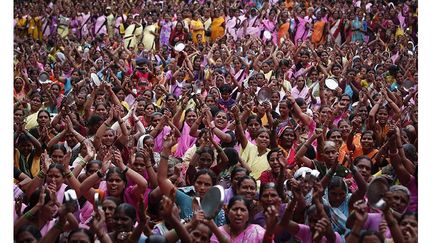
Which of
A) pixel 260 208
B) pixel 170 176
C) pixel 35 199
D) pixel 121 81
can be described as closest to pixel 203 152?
pixel 170 176

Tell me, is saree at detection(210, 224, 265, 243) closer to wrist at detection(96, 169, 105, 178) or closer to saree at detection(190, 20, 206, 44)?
wrist at detection(96, 169, 105, 178)

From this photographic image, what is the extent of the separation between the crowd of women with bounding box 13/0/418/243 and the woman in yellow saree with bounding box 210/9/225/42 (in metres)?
0.03

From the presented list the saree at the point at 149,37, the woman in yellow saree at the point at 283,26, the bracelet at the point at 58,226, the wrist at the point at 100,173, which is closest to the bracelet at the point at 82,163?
the wrist at the point at 100,173

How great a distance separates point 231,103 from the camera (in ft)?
30.1

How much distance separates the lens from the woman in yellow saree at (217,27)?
1489 centimetres

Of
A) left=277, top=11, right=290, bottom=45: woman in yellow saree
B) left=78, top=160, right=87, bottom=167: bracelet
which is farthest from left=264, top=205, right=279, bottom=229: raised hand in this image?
left=277, top=11, right=290, bottom=45: woman in yellow saree

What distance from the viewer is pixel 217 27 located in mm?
14992

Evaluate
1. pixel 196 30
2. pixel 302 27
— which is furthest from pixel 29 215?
pixel 302 27

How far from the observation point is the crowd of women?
4574 millimetres

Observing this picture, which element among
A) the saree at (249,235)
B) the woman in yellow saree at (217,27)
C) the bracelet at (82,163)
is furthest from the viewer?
the woman in yellow saree at (217,27)

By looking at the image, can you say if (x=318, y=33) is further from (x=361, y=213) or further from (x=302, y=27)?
(x=361, y=213)

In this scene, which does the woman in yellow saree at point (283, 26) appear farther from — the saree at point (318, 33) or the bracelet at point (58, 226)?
the bracelet at point (58, 226)

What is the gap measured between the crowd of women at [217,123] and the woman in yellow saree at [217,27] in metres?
0.03

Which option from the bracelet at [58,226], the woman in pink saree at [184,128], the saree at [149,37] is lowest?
the saree at [149,37]
